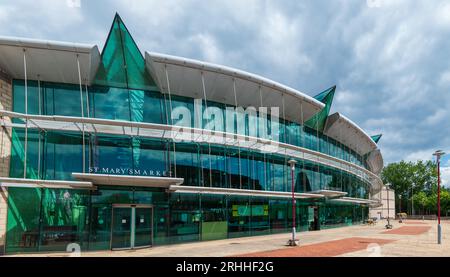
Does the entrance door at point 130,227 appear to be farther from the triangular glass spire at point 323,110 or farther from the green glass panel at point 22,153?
the triangular glass spire at point 323,110

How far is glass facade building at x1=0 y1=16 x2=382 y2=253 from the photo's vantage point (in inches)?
722

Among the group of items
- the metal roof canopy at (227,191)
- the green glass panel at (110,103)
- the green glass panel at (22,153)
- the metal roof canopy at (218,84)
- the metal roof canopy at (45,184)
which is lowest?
the metal roof canopy at (227,191)

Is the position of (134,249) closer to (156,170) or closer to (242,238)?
(156,170)

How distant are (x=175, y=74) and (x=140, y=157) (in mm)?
6379

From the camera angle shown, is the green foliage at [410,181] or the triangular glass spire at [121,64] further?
the green foliage at [410,181]

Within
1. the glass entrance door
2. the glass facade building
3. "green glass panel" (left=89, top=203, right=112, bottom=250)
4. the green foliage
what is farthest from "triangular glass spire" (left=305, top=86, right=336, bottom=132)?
the green foliage

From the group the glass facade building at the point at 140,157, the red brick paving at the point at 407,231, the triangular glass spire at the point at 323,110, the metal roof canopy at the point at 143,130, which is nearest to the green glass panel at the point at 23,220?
the glass facade building at the point at 140,157

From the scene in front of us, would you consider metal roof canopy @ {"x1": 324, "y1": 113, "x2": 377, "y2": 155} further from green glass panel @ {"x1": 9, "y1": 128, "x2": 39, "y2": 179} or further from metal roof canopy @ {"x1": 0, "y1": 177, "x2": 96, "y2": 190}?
green glass panel @ {"x1": 9, "y1": 128, "x2": 39, "y2": 179}

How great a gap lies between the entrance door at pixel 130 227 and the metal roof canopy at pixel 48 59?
9182 millimetres

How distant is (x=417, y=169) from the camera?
317ft

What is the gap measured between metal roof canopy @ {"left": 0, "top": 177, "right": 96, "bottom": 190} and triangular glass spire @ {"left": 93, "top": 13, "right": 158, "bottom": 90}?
723 cm

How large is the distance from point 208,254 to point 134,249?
204 inches

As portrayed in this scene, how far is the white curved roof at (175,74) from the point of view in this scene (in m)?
18.5

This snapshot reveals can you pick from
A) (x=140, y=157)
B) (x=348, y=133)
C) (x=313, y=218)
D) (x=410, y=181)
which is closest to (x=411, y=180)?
(x=410, y=181)
